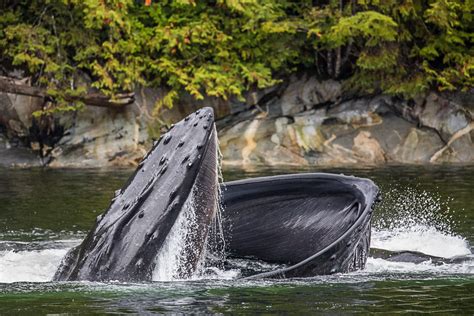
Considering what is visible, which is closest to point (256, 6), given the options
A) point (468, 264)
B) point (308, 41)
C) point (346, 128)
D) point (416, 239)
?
point (308, 41)

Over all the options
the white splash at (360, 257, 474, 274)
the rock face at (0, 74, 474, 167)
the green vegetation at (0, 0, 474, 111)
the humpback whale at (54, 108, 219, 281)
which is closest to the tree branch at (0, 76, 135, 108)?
the green vegetation at (0, 0, 474, 111)

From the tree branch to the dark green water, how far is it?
9.72 meters

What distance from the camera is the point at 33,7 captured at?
31047 mm

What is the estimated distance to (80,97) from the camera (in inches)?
1152

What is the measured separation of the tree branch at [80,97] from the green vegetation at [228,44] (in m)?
0.22

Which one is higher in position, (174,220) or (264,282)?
(174,220)

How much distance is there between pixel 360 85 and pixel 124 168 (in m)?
7.64

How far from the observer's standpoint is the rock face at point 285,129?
28094 mm

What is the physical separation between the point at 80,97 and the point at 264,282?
19838mm

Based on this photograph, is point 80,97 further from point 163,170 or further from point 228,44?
point 163,170

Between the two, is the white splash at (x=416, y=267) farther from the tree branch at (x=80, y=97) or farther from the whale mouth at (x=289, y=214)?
the tree branch at (x=80, y=97)

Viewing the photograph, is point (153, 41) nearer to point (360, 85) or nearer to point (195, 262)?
point (360, 85)

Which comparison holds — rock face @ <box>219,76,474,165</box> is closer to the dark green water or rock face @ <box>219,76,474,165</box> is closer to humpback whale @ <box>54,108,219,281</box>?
the dark green water

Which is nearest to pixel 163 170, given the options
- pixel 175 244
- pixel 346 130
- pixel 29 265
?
pixel 175 244
